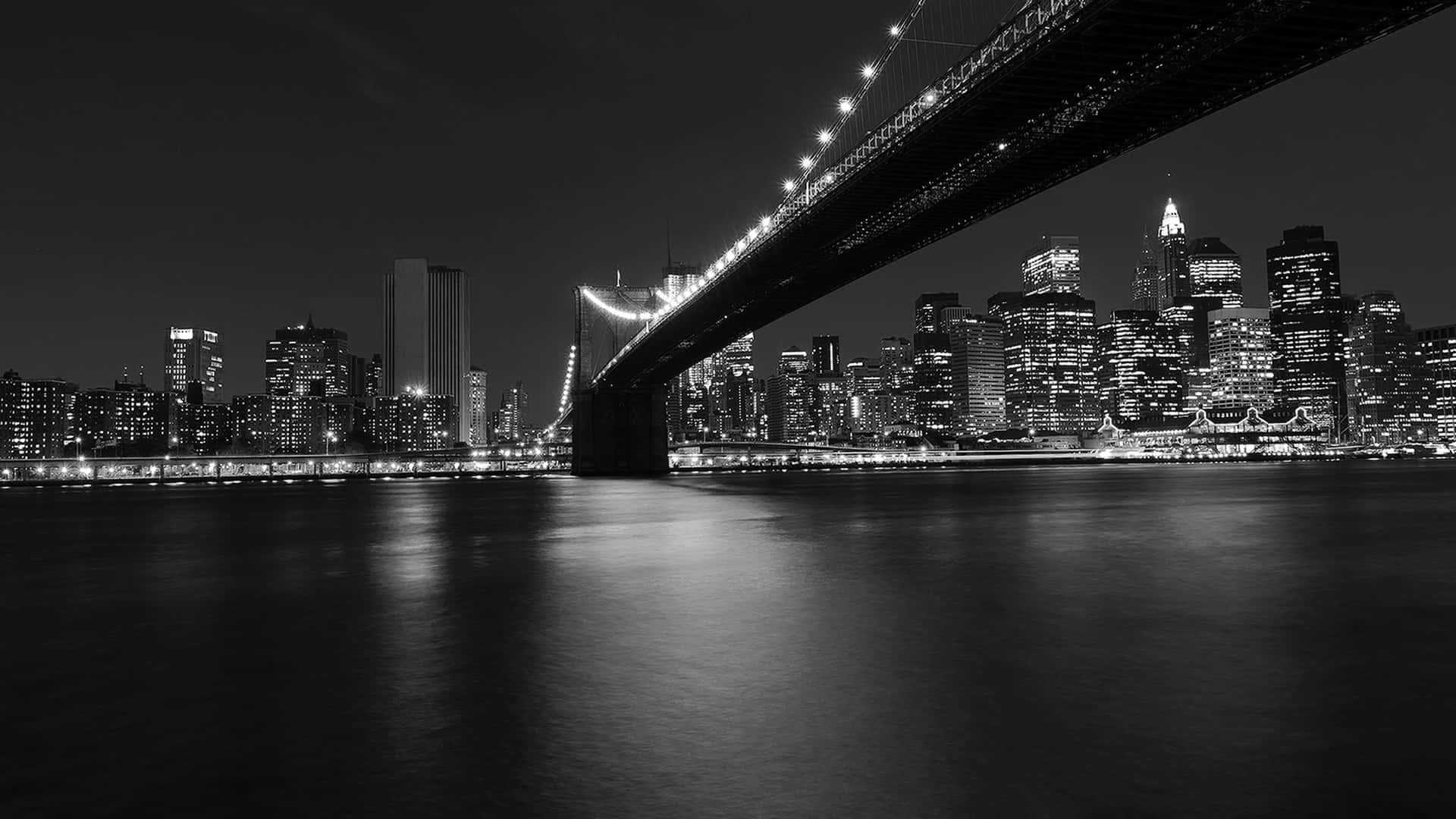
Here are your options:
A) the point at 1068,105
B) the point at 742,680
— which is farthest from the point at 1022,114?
the point at 742,680

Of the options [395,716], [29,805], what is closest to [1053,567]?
[395,716]

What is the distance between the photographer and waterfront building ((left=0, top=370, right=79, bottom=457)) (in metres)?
154

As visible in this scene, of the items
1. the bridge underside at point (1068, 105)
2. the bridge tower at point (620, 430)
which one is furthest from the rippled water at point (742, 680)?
the bridge tower at point (620, 430)

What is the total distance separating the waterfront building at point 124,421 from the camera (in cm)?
16438

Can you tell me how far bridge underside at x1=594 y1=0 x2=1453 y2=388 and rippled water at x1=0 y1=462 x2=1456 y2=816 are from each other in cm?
1026

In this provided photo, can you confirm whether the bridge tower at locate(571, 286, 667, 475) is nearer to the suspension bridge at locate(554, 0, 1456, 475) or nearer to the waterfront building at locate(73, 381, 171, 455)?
the suspension bridge at locate(554, 0, 1456, 475)

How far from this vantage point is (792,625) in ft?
34.5

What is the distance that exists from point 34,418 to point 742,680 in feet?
611

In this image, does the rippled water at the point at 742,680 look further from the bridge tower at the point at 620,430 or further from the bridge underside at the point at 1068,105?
the bridge tower at the point at 620,430

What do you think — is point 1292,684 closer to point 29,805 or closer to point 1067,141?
point 29,805

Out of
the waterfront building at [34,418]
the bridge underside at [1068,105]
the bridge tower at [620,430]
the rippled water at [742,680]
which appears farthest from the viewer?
the waterfront building at [34,418]

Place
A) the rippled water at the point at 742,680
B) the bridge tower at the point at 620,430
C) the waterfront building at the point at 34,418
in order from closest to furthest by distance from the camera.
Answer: the rippled water at the point at 742,680 → the bridge tower at the point at 620,430 → the waterfront building at the point at 34,418

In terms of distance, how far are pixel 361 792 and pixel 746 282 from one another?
143ft

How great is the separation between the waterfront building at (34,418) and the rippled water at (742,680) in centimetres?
16579
